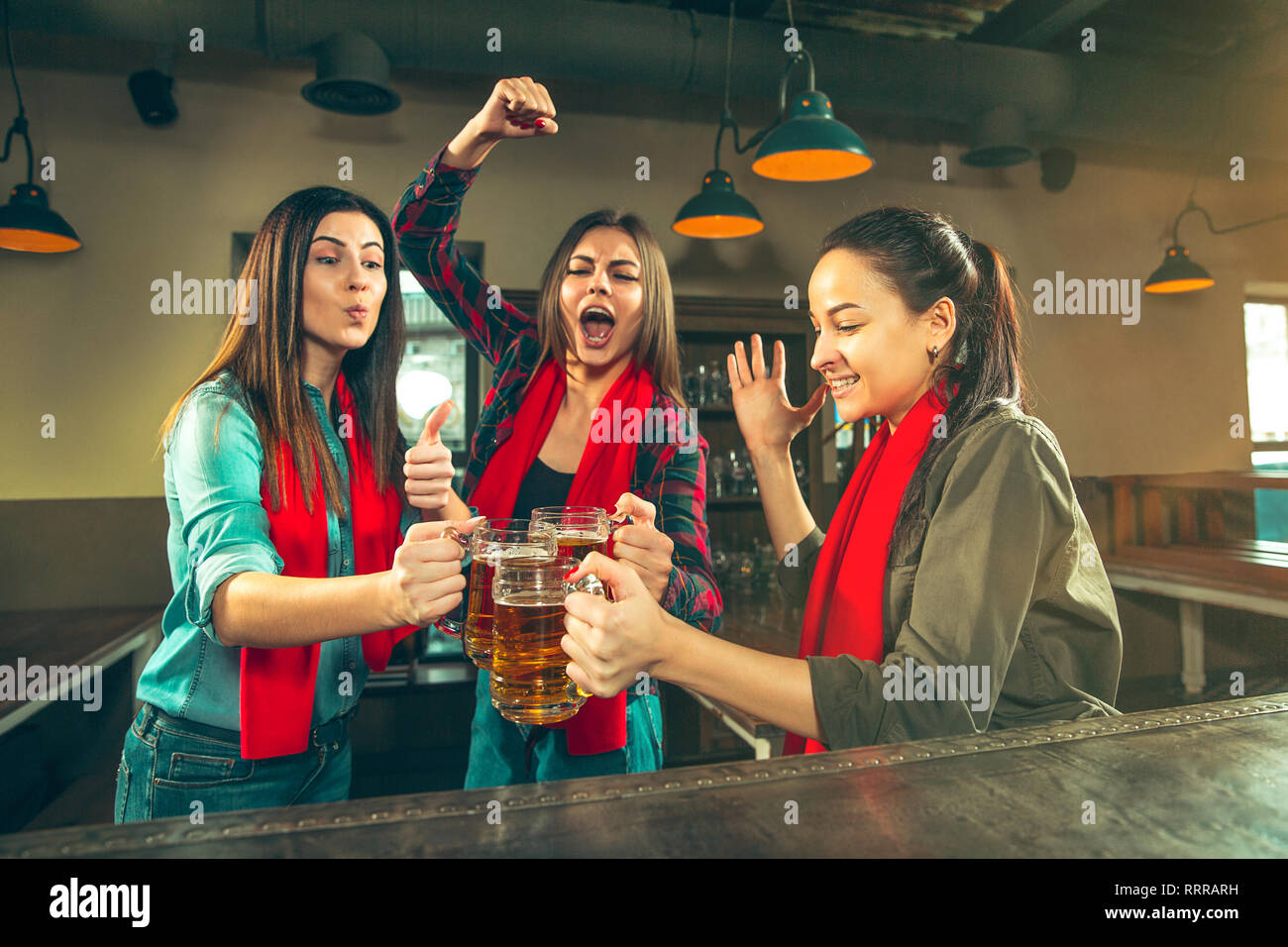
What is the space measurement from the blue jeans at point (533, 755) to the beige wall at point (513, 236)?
94.9 inches

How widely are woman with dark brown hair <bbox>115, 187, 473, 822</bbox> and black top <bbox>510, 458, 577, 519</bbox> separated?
0.23 metres

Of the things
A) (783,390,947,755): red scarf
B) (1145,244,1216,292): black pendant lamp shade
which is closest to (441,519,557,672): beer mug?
(783,390,947,755): red scarf

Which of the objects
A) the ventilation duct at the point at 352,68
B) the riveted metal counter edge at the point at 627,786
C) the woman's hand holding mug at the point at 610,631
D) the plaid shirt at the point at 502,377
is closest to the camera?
the riveted metal counter edge at the point at 627,786

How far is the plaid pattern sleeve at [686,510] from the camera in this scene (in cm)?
143

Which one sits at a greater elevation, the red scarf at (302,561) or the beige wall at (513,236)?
the beige wall at (513,236)

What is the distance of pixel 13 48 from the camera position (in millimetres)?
3381

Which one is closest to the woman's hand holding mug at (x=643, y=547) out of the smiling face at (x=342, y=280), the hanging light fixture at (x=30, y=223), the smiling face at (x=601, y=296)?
the smiling face at (x=601, y=296)

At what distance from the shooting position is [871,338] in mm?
1262

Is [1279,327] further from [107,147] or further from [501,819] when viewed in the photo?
[107,147]

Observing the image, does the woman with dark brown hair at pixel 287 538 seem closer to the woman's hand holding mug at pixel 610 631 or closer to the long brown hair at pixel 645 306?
the woman's hand holding mug at pixel 610 631

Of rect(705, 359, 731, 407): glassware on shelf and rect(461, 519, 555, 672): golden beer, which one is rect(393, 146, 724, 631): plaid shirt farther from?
rect(705, 359, 731, 407): glassware on shelf

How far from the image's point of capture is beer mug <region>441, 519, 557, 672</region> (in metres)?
0.96

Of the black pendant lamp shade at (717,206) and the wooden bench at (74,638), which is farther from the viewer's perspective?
the black pendant lamp shade at (717,206)
